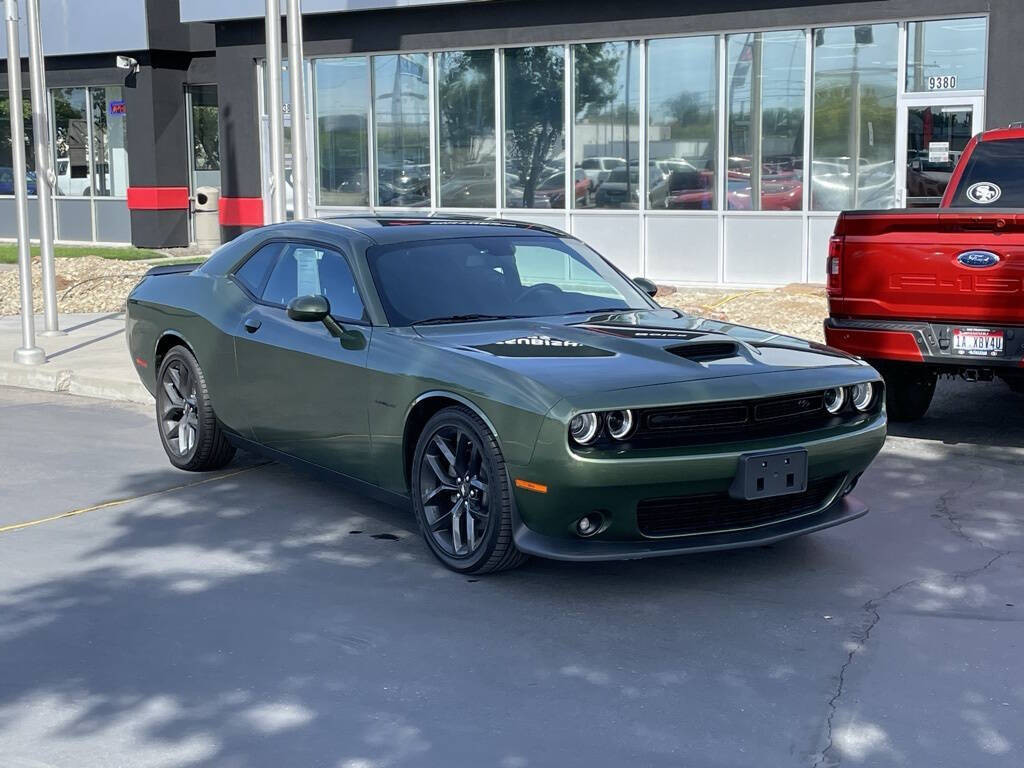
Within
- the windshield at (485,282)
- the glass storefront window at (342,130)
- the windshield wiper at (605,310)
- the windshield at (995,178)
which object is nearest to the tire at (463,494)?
the windshield at (485,282)

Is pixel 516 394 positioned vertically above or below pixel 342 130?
below

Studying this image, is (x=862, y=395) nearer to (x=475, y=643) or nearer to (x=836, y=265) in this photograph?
(x=475, y=643)

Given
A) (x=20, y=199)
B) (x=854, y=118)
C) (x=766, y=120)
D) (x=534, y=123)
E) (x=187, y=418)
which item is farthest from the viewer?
(x=534, y=123)

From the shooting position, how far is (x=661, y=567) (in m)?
6.20

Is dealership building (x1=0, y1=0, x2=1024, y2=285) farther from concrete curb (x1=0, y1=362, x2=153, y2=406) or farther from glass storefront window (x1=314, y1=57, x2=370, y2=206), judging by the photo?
concrete curb (x1=0, y1=362, x2=153, y2=406)

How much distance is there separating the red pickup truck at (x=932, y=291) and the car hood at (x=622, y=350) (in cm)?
213

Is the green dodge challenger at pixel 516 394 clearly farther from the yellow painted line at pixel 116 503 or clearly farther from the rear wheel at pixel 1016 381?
the rear wheel at pixel 1016 381

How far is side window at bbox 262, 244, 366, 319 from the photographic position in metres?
6.89

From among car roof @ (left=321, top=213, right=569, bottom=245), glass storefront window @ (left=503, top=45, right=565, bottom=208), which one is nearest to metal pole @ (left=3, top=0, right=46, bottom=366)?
car roof @ (left=321, top=213, right=569, bottom=245)

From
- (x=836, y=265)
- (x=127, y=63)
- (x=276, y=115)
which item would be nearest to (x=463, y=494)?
(x=836, y=265)

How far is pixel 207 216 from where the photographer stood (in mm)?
25766

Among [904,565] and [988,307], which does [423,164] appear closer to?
[988,307]

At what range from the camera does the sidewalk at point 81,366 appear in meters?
11.3

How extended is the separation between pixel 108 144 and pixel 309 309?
21.8 m
